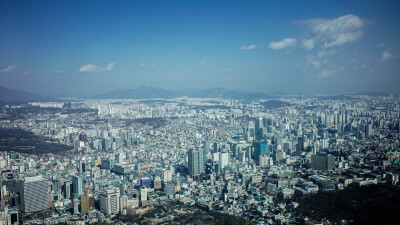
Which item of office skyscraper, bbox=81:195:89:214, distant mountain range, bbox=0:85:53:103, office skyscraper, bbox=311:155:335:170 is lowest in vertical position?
office skyscraper, bbox=81:195:89:214

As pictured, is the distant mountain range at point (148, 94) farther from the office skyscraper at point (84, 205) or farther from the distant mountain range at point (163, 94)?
the office skyscraper at point (84, 205)

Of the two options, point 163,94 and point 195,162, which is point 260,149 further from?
Answer: point 163,94

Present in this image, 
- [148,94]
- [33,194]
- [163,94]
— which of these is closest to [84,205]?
[33,194]

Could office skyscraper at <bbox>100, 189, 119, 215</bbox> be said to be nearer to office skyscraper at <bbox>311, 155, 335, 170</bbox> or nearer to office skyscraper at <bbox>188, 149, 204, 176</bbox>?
office skyscraper at <bbox>188, 149, 204, 176</bbox>

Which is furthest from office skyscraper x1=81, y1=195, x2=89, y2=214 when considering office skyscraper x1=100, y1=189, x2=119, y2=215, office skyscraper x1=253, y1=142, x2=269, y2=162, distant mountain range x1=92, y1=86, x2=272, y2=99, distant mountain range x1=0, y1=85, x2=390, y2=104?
distant mountain range x1=92, y1=86, x2=272, y2=99

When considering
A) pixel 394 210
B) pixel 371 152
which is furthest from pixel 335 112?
pixel 394 210

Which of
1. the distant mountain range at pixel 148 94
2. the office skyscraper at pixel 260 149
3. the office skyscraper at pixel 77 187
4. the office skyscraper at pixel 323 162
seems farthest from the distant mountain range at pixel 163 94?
the office skyscraper at pixel 77 187
